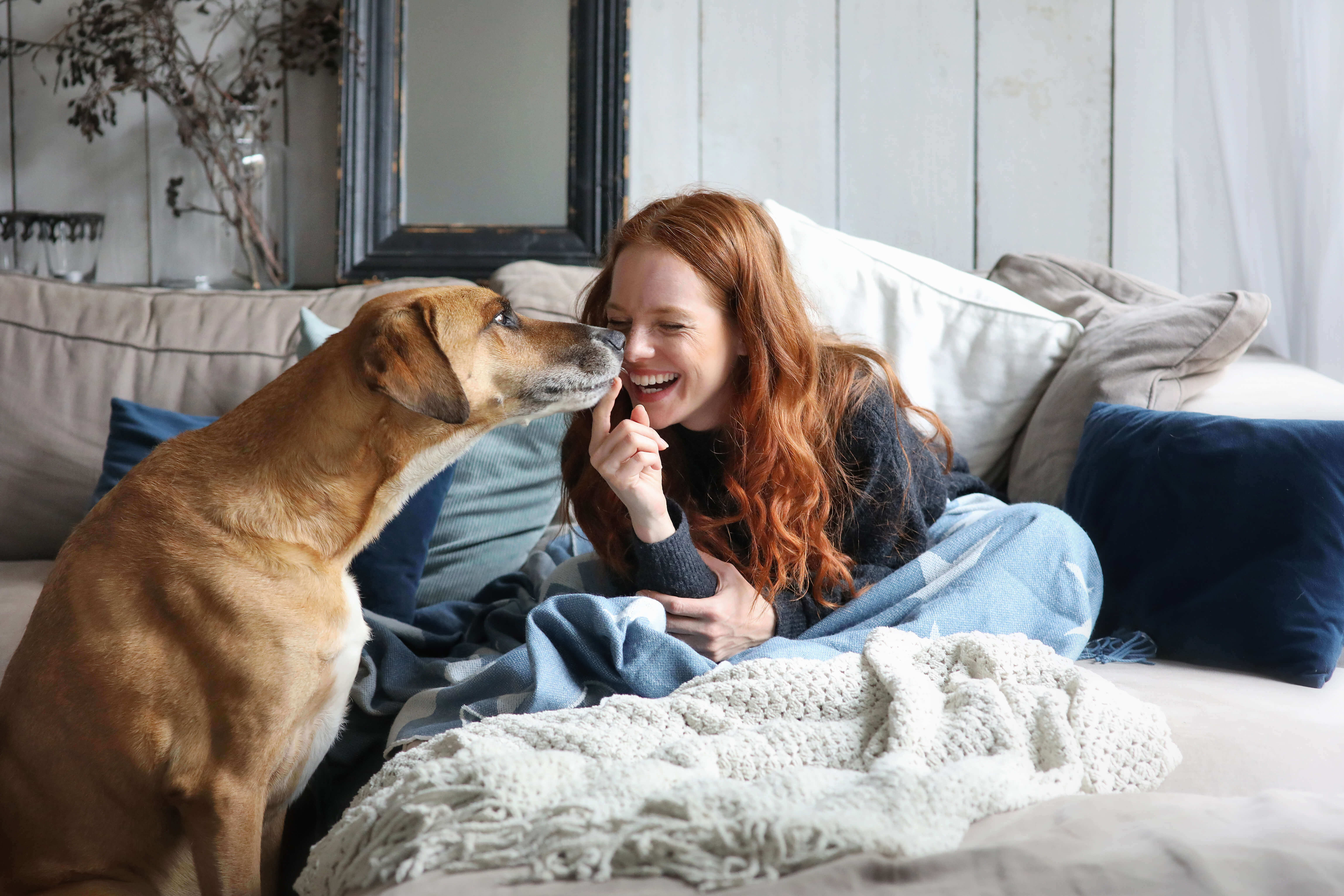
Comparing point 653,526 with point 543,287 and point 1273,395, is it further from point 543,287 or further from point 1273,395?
point 1273,395

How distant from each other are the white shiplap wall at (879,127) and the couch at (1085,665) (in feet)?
2.42

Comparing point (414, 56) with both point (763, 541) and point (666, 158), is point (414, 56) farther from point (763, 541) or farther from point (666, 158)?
point (763, 541)

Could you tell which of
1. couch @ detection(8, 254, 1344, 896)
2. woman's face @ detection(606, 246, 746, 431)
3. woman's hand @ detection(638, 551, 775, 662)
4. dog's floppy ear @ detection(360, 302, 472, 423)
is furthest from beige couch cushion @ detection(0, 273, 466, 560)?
woman's hand @ detection(638, 551, 775, 662)

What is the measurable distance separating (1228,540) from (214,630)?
4.39 ft

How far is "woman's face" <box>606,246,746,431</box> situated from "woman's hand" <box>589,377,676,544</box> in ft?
0.25

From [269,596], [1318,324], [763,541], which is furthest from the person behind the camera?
[1318,324]

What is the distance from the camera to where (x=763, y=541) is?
144 cm

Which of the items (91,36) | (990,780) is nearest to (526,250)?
(91,36)

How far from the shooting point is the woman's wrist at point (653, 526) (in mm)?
1336

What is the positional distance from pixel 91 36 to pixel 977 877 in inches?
120

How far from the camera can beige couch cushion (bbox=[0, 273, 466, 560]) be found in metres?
1.94

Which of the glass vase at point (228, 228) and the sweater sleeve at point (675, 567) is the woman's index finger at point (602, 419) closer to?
the sweater sleeve at point (675, 567)

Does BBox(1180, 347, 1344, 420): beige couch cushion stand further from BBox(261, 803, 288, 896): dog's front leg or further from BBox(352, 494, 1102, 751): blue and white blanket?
BBox(261, 803, 288, 896): dog's front leg

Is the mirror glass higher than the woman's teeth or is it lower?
higher
